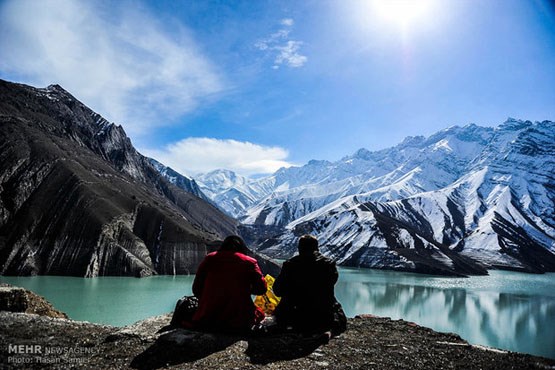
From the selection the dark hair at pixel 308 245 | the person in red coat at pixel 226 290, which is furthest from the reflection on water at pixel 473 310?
the person in red coat at pixel 226 290

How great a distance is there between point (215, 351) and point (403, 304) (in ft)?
177

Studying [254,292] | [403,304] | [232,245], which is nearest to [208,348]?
[254,292]

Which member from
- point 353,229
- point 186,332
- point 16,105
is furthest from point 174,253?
point 353,229

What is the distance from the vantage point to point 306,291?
25.5 feet

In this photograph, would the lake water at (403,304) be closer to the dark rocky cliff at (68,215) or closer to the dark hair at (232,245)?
the dark rocky cliff at (68,215)

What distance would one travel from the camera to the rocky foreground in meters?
5.93

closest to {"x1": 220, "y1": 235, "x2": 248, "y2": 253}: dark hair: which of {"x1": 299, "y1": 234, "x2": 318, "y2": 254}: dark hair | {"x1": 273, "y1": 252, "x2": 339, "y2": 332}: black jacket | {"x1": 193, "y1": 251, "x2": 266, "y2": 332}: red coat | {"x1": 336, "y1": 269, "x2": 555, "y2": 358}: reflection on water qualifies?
{"x1": 193, "y1": 251, "x2": 266, "y2": 332}: red coat

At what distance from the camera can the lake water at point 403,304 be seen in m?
35.3

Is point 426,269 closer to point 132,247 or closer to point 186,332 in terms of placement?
point 132,247

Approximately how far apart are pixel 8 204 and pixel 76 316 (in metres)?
47.8

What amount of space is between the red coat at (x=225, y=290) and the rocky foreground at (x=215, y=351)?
0.32 metres

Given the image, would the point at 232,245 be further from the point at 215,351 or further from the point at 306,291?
the point at 215,351

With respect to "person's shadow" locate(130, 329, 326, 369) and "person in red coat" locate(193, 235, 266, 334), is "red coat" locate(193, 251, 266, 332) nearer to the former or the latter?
"person in red coat" locate(193, 235, 266, 334)

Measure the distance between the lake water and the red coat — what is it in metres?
27.6
